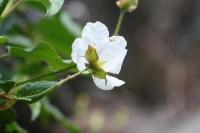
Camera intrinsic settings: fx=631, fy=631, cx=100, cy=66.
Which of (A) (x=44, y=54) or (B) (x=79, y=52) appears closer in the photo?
(B) (x=79, y=52)

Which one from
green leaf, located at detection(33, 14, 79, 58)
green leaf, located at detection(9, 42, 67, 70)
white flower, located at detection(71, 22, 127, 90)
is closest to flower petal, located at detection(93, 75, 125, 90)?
white flower, located at detection(71, 22, 127, 90)

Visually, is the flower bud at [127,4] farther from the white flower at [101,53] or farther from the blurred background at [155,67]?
the blurred background at [155,67]

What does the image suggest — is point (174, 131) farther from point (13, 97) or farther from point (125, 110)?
point (13, 97)

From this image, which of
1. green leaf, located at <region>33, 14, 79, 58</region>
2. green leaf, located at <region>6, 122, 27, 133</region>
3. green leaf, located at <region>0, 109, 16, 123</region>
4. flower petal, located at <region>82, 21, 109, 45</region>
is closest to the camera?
flower petal, located at <region>82, 21, 109, 45</region>

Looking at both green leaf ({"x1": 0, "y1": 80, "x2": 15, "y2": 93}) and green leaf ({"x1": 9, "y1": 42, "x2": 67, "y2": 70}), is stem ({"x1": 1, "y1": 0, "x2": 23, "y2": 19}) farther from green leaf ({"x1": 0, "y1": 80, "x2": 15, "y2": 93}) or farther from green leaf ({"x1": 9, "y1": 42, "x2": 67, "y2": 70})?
green leaf ({"x1": 0, "y1": 80, "x2": 15, "y2": 93})

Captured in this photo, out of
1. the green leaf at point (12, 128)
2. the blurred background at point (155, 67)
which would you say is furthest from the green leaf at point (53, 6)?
the blurred background at point (155, 67)

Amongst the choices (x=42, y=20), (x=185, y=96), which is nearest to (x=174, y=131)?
(x=185, y=96)

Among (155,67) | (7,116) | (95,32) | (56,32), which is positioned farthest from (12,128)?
(155,67)

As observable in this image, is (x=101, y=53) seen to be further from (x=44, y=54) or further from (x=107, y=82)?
(x=44, y=54)
